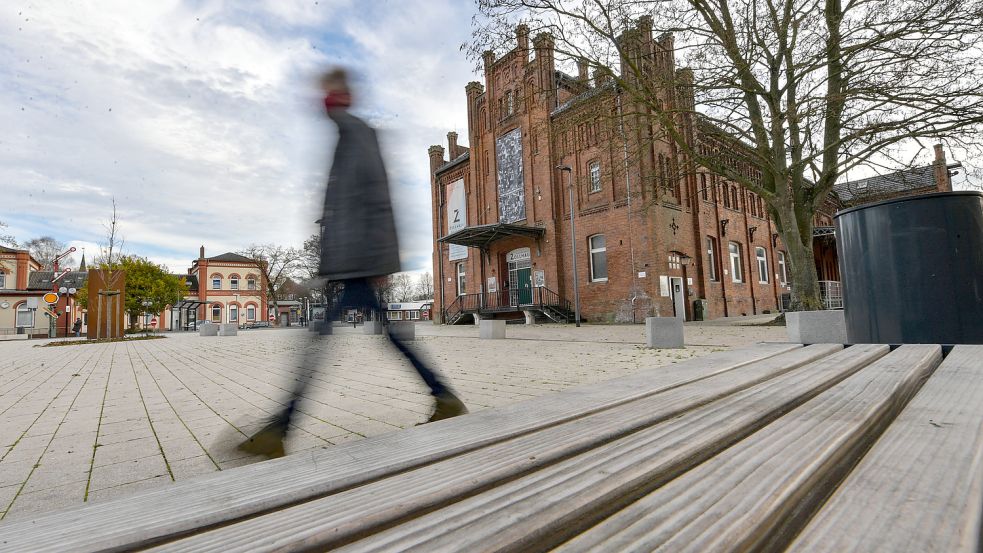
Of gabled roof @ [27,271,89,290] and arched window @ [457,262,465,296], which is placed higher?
gabled roof @ [27,271,89,290]

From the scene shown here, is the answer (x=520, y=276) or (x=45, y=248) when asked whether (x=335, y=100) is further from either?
(x=45, y=248)

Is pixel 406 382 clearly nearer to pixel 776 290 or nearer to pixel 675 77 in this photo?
pixel 675 77

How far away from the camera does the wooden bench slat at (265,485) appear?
0.80 m

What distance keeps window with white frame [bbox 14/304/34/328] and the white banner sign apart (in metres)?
43.6

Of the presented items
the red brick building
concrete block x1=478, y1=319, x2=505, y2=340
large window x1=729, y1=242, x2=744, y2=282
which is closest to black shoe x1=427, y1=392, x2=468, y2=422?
concrete block x1=478, y1=319, x2=505, y2=340

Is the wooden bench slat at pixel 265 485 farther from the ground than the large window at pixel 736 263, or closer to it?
closer to it

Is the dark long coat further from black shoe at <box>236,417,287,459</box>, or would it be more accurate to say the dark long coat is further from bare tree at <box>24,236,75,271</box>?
bare tree at <box>24,236,75,271</box>

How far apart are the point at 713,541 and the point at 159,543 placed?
871 mm

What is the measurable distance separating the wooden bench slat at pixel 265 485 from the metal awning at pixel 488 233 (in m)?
22.2

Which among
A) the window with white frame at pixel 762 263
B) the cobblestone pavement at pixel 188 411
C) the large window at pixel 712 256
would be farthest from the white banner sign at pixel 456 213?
the cobblestone pavement at pixel 188 411

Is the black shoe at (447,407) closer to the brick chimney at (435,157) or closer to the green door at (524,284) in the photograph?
the green door at (524,284)

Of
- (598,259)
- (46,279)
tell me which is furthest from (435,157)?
(46,279)

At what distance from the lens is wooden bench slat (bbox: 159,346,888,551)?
0.77 meters

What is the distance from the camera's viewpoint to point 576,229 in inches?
954
